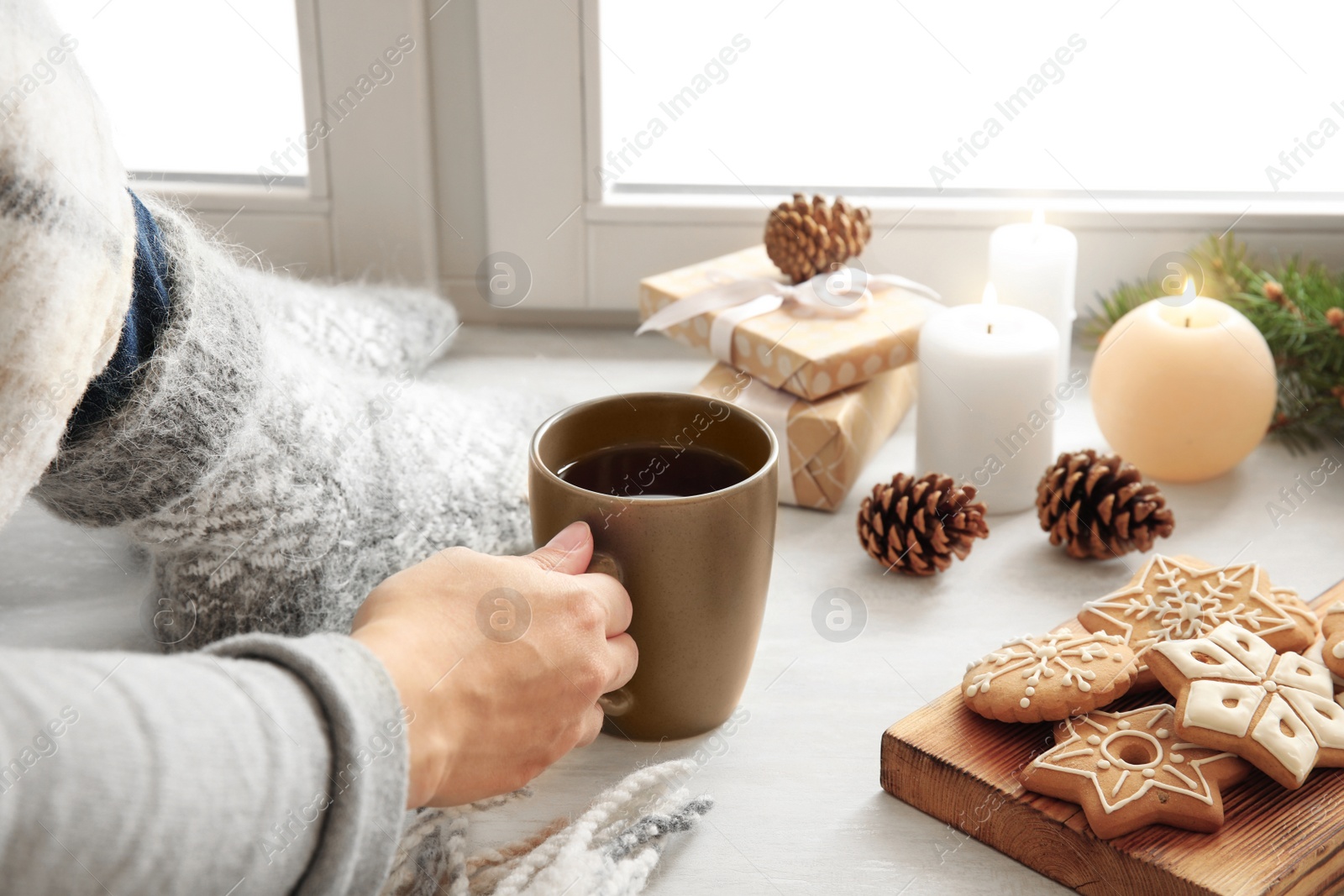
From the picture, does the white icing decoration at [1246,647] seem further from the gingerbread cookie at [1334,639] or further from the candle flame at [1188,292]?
the candle flame at [1188,292]

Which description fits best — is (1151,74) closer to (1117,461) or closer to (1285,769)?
(1117,461)

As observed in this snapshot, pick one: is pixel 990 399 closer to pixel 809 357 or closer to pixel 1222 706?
pixel 809 357

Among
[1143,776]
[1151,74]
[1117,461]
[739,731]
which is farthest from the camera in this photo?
[1151,74]

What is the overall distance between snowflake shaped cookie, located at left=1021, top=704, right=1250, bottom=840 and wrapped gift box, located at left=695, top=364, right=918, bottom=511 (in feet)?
0.90

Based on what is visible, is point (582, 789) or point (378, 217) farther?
point (378, 217)

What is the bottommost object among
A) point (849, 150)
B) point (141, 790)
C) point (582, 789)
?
point (582, 789)

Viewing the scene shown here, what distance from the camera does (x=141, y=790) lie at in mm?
344

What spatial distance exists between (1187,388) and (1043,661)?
0.31 meters

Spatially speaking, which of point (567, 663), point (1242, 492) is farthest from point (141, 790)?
point (1242, 492)

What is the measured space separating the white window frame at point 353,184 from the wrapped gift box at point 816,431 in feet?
1.11

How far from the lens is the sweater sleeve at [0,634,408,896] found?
13.2 inches

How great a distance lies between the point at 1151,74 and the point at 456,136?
0.56 m

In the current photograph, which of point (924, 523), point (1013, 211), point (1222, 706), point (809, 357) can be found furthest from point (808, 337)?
point (1222, 706)

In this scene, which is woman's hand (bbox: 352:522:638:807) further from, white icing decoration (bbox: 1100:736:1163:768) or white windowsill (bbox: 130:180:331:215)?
white windowsill (bbox: 130:180:331:215)
